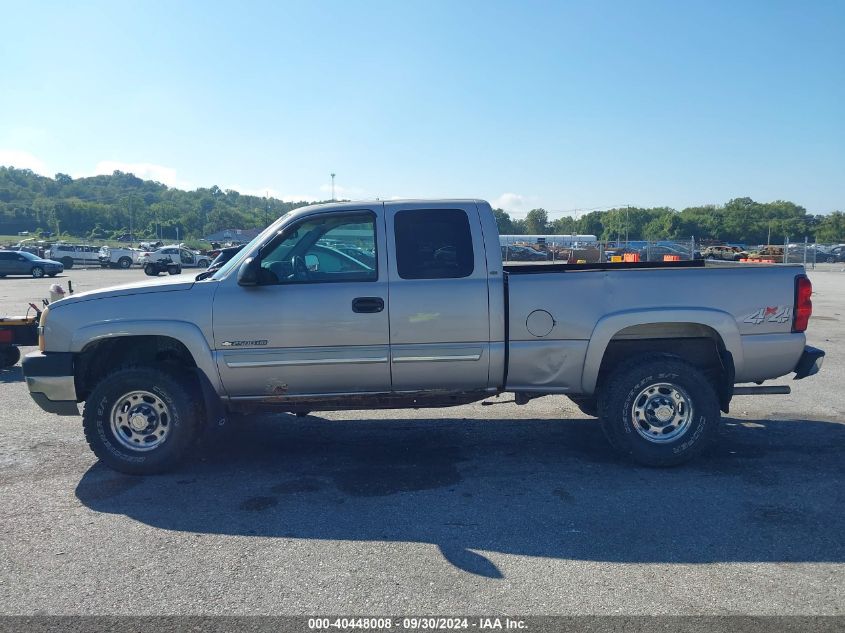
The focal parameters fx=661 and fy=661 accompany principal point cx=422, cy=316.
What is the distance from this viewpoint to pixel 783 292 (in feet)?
17.1

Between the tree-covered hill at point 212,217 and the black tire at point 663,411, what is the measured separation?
49428 millimetres

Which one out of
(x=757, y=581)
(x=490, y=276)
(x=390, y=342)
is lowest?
(x=757, y=581)

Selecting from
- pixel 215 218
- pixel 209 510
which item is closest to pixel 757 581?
pixel 209 510

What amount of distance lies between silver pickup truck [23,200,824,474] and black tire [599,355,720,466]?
0.01 m

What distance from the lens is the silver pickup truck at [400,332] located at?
16.6 feet

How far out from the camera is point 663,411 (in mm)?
5246

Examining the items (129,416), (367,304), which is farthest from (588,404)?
(129,416)

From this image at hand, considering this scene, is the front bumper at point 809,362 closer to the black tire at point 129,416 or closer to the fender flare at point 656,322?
the fender flare at point 656,322

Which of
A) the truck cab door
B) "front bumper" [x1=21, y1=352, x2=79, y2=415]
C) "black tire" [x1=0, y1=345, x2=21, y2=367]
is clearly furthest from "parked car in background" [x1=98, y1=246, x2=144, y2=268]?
the truck cab door

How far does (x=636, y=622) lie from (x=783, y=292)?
3.21 metres

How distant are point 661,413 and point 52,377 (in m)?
4.79

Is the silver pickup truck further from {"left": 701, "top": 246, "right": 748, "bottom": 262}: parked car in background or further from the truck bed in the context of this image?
{"left": 701, "top": 246, "right": 748, "bottom": 262}: parked car in background

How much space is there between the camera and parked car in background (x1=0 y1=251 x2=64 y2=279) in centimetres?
3481

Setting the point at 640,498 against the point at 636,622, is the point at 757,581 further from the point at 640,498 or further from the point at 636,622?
the point at 640,498
